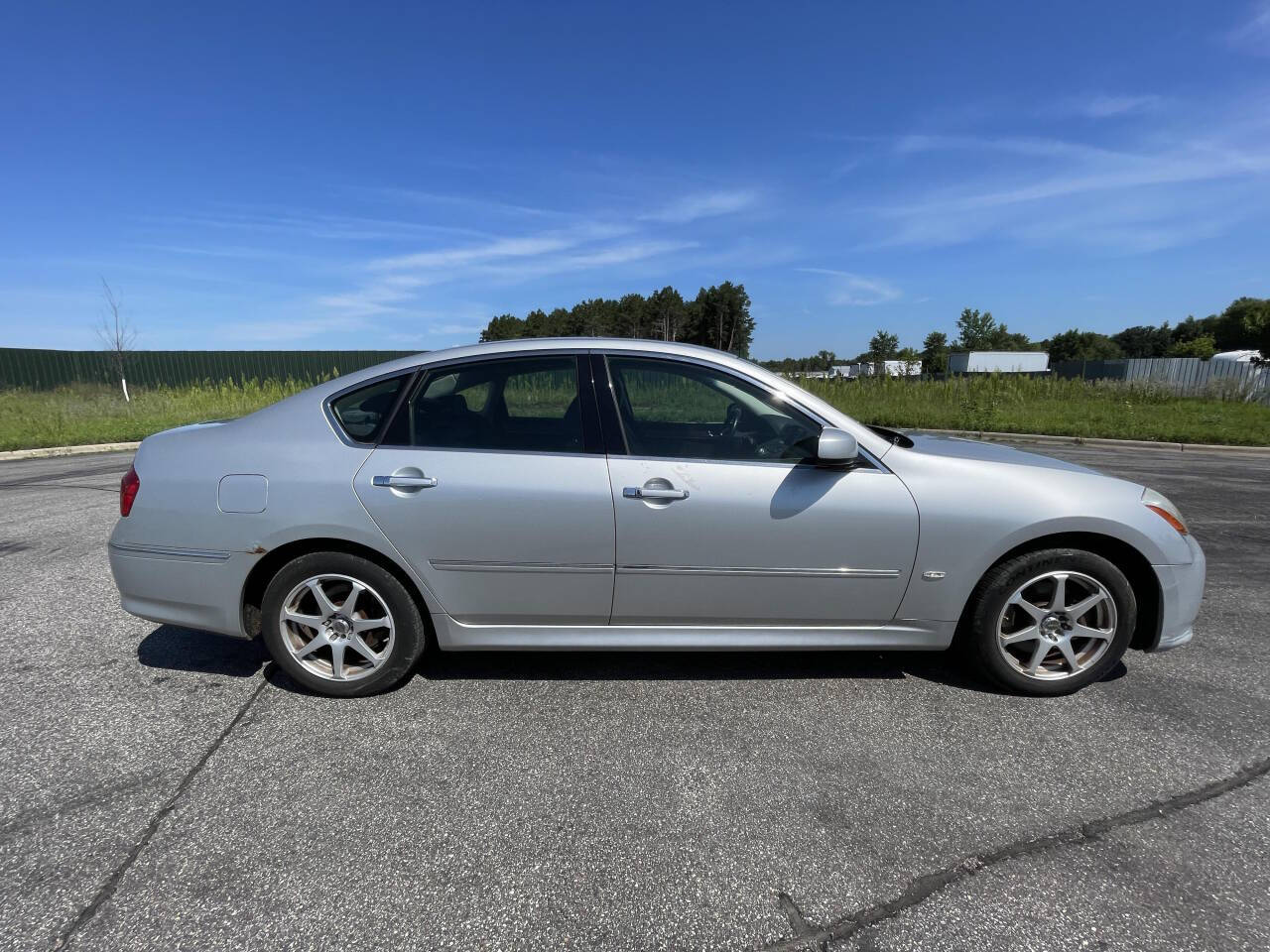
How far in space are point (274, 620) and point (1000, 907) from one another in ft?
9.70

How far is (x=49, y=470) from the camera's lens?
1029cm

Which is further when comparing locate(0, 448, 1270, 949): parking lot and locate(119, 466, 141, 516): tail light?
locate(119, 466, 141, 516): tail light

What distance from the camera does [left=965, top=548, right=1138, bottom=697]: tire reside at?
114 inches

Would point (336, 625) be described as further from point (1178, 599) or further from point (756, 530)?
point (1178, 599)

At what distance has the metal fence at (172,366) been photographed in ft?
89.1

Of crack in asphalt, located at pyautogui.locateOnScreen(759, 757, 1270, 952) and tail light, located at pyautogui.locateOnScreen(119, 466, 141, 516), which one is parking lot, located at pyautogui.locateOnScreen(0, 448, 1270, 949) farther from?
tail light, located at pyautogui.locateOnScreen(119, 466, 141, 516)

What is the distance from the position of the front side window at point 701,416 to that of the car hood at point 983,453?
61 centimetres

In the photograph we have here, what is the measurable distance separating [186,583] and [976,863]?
11.0 ft

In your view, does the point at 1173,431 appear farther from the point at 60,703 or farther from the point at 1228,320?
the point at 1228,320

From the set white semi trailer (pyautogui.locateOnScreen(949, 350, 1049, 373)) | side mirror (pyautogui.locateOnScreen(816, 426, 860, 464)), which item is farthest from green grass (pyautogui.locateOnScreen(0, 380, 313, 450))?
white semi trailer (pyautogui.locateOnScreen(949, 350, 1049, 373))

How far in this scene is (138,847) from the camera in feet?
6.82

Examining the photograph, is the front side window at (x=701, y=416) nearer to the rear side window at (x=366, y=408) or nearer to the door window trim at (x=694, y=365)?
the door window trim at (x=694, y=365)

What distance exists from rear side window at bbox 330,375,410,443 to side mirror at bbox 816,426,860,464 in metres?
1.93

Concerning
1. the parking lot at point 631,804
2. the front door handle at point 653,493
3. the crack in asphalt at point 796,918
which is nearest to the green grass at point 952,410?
the parking lot at point 631,804
